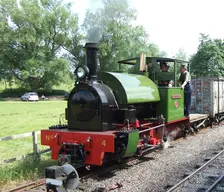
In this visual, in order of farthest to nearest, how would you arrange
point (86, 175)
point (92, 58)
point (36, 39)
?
Result: point (36, 39) < point (92, 58) < point (86, 175)

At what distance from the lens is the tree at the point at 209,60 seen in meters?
32.9

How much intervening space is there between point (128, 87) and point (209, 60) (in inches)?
1134

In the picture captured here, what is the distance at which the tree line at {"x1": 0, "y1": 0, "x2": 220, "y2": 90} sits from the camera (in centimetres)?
3958

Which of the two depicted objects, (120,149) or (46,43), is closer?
(120,149)

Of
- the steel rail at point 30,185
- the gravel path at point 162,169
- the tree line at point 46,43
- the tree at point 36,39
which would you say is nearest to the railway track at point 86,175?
the steel rail at point 30,185

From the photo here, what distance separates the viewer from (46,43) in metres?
43.0

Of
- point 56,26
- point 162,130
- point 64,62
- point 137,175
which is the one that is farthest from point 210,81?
point 56,26

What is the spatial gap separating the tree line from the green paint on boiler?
1219 inches

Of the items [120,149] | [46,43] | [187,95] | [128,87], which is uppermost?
[46,43]

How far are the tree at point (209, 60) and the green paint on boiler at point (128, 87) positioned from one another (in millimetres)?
26942

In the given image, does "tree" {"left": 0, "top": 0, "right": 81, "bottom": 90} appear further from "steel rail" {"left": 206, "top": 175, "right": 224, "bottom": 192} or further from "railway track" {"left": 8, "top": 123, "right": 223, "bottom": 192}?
"steel rail" {"left": 206, "top": 175, "right": 224, "bottom": 192}

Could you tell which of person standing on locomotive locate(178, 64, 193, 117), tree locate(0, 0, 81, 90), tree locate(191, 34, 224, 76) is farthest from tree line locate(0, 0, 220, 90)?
person standing on locomotive locate(178, 64, 193, 117)

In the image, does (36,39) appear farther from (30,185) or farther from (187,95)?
(30,185)

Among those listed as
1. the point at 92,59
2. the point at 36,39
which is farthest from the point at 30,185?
the point at 36,39
